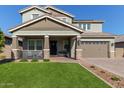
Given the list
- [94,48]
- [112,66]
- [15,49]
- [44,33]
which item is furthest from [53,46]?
[112,66]

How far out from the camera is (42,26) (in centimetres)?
2175

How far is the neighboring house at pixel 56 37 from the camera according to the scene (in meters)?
21.6

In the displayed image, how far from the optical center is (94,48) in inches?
1026

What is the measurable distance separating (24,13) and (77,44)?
10520 millimetres

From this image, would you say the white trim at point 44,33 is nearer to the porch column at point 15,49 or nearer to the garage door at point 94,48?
the porch column at point 15,49

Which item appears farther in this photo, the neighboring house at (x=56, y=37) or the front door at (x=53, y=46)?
the front door at (x=53, y=46)

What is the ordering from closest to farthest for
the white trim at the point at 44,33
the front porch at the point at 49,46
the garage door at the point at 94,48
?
the white trim at the point at 44,33, the front porch at the point at 49,46, the garage door at the point at 94,48

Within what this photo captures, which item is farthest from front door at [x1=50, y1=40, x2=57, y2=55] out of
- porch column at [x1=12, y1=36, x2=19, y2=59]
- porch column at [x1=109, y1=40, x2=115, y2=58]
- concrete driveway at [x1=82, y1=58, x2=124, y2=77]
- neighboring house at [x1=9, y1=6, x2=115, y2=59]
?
concrete driveway at [x1=82, y1=58, x2=124, y2=77]

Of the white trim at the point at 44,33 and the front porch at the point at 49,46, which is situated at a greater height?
the white trim at the point at 44,33

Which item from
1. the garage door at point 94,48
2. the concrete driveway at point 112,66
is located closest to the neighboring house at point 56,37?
the garage door at point 94,48

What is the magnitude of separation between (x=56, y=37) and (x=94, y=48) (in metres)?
5.67

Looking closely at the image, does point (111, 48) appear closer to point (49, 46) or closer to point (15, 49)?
point (49, 46)

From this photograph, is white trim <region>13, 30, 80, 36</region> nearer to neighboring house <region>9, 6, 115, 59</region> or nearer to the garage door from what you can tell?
neighboring house <region>9, 6, 115, 59</region>
